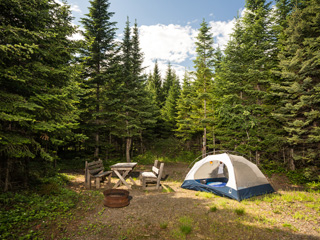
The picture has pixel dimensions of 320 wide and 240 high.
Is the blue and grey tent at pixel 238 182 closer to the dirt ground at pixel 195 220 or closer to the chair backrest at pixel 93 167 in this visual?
the dirt ground at pixel 195 220

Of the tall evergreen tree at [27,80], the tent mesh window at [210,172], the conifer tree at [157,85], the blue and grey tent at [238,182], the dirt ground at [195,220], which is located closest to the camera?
the dirt ground at [195,220]

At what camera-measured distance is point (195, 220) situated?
5383 millimetres

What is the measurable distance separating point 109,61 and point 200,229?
49.2 feet

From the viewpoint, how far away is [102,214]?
5676mm

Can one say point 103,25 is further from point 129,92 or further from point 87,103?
point 87,103

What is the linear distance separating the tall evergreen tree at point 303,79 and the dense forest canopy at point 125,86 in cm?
6

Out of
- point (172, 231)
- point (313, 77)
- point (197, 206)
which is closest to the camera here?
point (172, 231)

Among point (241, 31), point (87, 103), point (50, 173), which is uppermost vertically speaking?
point (241, 31)

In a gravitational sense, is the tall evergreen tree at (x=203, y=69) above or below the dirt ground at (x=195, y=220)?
above

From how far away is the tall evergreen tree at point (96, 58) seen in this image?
45.1ft

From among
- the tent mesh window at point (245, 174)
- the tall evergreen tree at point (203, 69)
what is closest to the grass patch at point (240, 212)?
the tent mesh window at point (245, 174)

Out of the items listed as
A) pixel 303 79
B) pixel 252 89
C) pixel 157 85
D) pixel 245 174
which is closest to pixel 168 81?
pixel 157 85

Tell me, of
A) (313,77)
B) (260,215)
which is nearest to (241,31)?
(313,77)

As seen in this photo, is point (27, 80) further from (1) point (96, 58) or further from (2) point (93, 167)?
(1) point (96, 58)
